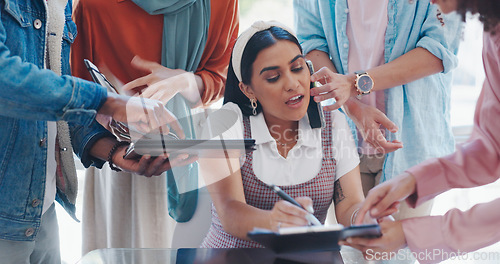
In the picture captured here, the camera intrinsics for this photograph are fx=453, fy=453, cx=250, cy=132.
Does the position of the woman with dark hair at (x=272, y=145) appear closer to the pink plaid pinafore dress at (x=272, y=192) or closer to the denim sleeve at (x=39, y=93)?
the pink plaid pinafore dress at (x=272, y=192)

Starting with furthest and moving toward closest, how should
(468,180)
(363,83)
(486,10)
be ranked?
(363,83)
(468,180)
(486,10)

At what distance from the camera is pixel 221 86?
0.92 m

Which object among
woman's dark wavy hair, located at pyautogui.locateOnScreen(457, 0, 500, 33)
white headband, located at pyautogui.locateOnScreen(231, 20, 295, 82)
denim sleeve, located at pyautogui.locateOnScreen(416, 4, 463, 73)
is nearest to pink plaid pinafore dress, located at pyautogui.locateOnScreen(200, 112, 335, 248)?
white headband, located at pyautogui.locateOnScreen(231, 20, 295, 82)

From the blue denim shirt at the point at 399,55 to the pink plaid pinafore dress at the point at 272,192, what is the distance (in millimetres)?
107

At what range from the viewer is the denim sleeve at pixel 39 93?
672mm

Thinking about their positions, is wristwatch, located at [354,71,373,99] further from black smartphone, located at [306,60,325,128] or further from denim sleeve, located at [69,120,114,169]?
denim sleeve, located at [69,120,114,169]

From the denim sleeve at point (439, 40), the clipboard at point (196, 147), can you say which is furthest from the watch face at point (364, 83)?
the clipboard at point (196, 147)

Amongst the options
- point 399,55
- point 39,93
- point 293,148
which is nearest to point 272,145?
point 293,148

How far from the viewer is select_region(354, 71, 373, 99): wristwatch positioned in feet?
2.73

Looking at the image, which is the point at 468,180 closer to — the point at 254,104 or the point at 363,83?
the point at 363,83

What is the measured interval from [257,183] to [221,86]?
8.4 inches

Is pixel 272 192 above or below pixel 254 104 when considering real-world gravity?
below

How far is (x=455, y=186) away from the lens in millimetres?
721

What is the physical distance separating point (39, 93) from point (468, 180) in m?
0.67
